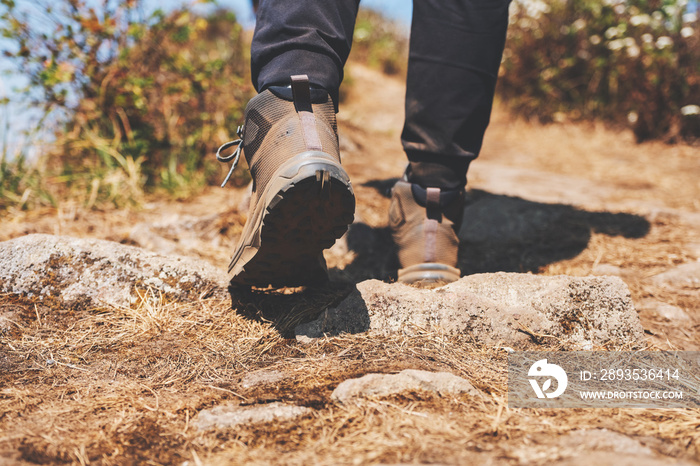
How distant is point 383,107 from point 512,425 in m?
5.78

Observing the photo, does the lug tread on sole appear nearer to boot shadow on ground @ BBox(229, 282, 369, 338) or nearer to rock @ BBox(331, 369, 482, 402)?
boot shadow on ground @ BBox(229, 282, 369, 338)

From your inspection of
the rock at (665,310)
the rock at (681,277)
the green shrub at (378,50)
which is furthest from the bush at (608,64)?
the rock at (665,310)

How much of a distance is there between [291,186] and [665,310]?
54.8 inches

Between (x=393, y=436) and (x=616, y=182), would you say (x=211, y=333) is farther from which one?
(x=616, y=182)

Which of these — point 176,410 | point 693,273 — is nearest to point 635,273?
point 693,273

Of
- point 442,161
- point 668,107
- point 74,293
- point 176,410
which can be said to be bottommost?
point 176,410

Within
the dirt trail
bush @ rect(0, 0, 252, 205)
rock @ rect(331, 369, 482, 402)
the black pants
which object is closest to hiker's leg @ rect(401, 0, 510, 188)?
the black pants

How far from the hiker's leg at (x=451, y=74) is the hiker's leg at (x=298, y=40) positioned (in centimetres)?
31

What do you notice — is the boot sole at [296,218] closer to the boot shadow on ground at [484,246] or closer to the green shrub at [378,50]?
the boot shadow on ground at [484,246]

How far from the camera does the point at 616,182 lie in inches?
146

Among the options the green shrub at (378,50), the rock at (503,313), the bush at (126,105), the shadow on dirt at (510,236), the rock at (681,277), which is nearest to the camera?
the rock at (503,313)

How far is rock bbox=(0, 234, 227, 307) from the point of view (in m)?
1.53

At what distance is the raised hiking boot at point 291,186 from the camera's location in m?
1.18

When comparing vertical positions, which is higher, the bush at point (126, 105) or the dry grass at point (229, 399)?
the bush at point (126, 105)
